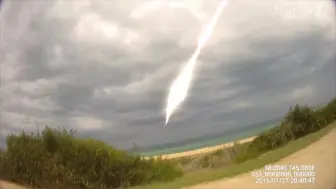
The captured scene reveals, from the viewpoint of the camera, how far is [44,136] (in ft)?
5.48

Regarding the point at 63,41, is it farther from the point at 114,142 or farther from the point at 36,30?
the point at 114,142

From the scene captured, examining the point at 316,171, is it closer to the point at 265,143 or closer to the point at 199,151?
the point at 265,143

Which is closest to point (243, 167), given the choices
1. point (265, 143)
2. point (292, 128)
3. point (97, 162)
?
point (265, 143)

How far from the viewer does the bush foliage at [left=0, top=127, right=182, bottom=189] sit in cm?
165

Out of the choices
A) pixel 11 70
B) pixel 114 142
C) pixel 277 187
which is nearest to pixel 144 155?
pixel 114 142

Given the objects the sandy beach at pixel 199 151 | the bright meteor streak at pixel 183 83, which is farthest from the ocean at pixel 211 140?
the bright meteor streak at pixel 183 83

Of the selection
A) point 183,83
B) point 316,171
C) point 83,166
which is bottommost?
point 316,171

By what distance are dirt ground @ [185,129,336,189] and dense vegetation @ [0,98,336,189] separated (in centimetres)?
7

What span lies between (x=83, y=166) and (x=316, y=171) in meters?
1.01

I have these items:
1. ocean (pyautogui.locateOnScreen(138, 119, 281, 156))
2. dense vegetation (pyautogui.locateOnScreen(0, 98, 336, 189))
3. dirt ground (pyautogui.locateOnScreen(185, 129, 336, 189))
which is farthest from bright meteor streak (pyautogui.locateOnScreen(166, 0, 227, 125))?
dirt ground (pyautogui.locateOnScreen(185, 129, 336, 189))

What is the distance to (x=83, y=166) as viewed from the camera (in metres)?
1.65

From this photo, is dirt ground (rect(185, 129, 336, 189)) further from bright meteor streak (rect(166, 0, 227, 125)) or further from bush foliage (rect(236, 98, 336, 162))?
bright meteor streak (rect(166, 0, 227, 125))

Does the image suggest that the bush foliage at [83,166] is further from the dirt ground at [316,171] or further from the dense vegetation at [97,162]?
the dirt ground at [316,171]

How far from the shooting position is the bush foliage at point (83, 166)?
1648 mm
